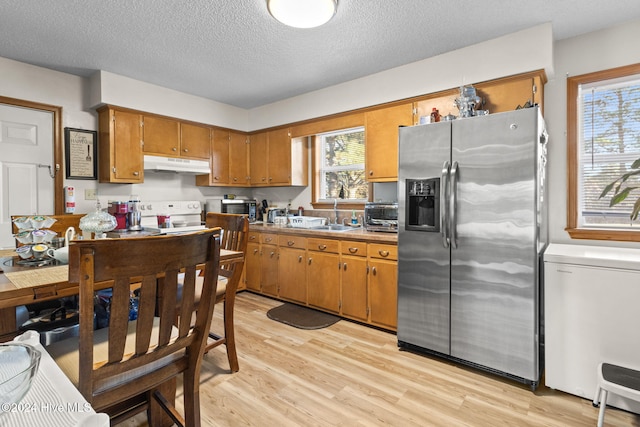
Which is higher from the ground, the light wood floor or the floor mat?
the floor mat

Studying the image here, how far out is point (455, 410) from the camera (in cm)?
191

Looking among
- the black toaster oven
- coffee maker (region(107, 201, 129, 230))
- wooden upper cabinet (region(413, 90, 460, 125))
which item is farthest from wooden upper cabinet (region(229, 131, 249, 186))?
wooden upper cabinet (region(413, 90, 460, 125))

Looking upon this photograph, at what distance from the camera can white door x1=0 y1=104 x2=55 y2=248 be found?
10.1ft

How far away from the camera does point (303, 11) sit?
83.0 inches

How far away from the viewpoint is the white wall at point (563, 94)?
2.55 metres

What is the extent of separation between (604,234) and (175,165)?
413 cm

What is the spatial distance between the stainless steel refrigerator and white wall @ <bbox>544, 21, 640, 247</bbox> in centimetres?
52

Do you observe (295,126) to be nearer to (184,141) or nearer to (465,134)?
(184,141)

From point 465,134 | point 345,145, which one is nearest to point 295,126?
point 345,145

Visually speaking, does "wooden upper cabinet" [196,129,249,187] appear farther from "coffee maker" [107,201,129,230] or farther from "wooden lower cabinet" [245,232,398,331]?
"coffee maker" [107,201,129,230]

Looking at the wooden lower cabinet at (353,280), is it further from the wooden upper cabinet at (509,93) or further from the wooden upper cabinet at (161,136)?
the wooden upper cabinet at (161,136)

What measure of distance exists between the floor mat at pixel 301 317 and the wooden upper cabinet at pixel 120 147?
2.07 metres

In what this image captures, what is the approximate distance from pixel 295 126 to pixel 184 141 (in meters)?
1.35

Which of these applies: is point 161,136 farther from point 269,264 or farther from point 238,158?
point 269,264
